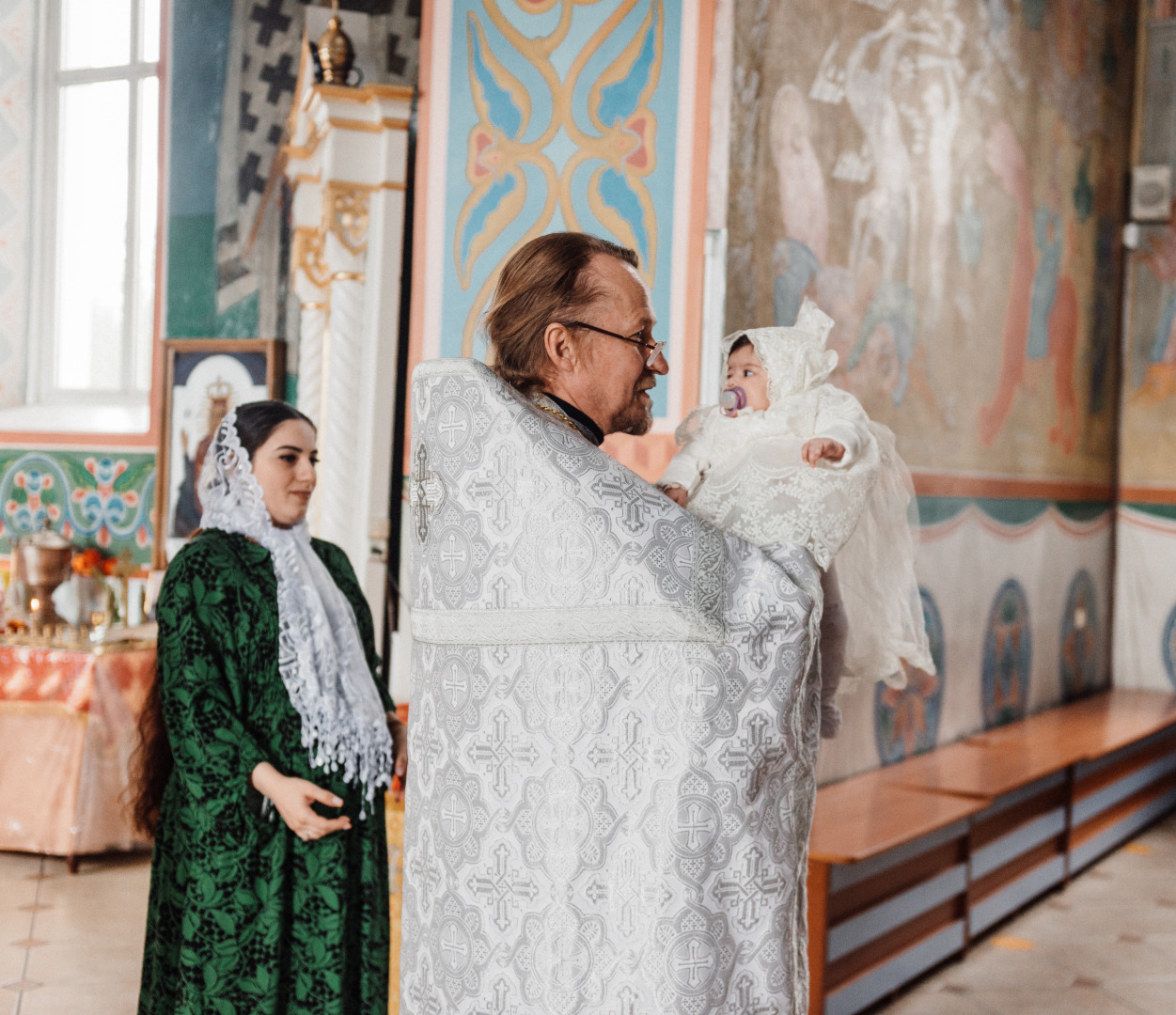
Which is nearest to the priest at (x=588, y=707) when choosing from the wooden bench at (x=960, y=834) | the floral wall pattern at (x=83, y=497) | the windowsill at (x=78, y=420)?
the wooden bench at (x=960, y=834)

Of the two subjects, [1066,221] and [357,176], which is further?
[1066,221]

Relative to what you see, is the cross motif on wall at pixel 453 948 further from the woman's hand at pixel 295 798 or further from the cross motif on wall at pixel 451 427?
the woman's hand at pixel 295 798

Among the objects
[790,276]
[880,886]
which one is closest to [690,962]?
[880,886]

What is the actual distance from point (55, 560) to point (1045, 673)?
211 inches

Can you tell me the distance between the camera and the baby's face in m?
1.99

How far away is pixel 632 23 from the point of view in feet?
12.8

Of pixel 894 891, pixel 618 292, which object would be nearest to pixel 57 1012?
pixel 894 891

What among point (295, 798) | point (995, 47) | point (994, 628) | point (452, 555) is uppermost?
point (995, 47)

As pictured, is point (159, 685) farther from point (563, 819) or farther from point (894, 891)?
point (894, 891)

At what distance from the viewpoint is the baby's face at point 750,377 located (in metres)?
1.99

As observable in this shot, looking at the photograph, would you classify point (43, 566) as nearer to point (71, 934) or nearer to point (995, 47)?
point (71, 934)

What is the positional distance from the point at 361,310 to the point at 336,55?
1.12m

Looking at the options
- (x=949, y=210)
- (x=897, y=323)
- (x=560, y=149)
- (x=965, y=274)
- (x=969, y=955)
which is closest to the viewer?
(x=560, y=149)

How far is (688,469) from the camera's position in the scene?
200 cm
